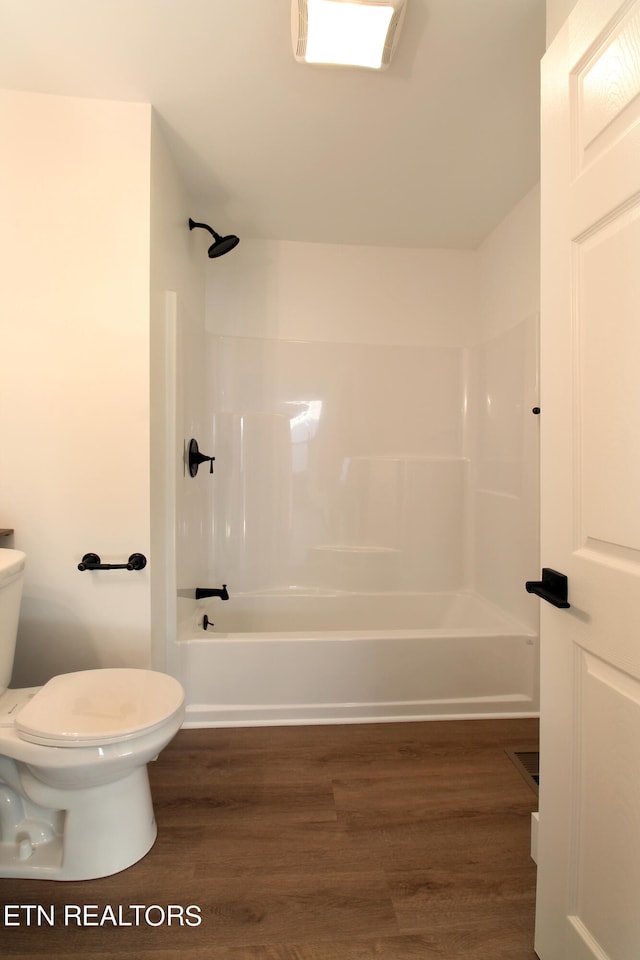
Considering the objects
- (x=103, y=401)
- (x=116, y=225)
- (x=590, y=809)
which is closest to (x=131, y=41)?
(x=116, y=225)

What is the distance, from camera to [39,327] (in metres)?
1.69

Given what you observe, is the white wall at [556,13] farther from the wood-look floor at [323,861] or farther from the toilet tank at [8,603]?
the wood-look floor at [323,861]

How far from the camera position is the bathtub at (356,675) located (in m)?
2.08

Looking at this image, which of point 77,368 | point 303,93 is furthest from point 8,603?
point 303,93

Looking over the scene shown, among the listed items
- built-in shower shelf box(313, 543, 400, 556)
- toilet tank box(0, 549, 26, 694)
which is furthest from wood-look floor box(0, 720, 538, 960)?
built-in shower shelf box(313, 543, 400, 556)

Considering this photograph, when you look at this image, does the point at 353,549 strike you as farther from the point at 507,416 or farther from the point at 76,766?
the point at 76,766

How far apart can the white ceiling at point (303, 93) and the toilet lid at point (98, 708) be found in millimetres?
1980

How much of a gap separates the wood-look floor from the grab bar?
0.79 meters

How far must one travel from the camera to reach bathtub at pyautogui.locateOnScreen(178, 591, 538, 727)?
2.08m

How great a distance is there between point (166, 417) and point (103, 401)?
292 mm

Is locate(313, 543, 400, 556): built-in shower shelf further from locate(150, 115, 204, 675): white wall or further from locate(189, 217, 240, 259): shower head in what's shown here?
locate(189, 217, 240, 259): shower head

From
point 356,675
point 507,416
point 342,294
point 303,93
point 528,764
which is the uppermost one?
point 303,93

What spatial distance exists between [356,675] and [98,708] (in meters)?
1.16

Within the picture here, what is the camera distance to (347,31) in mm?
1323
